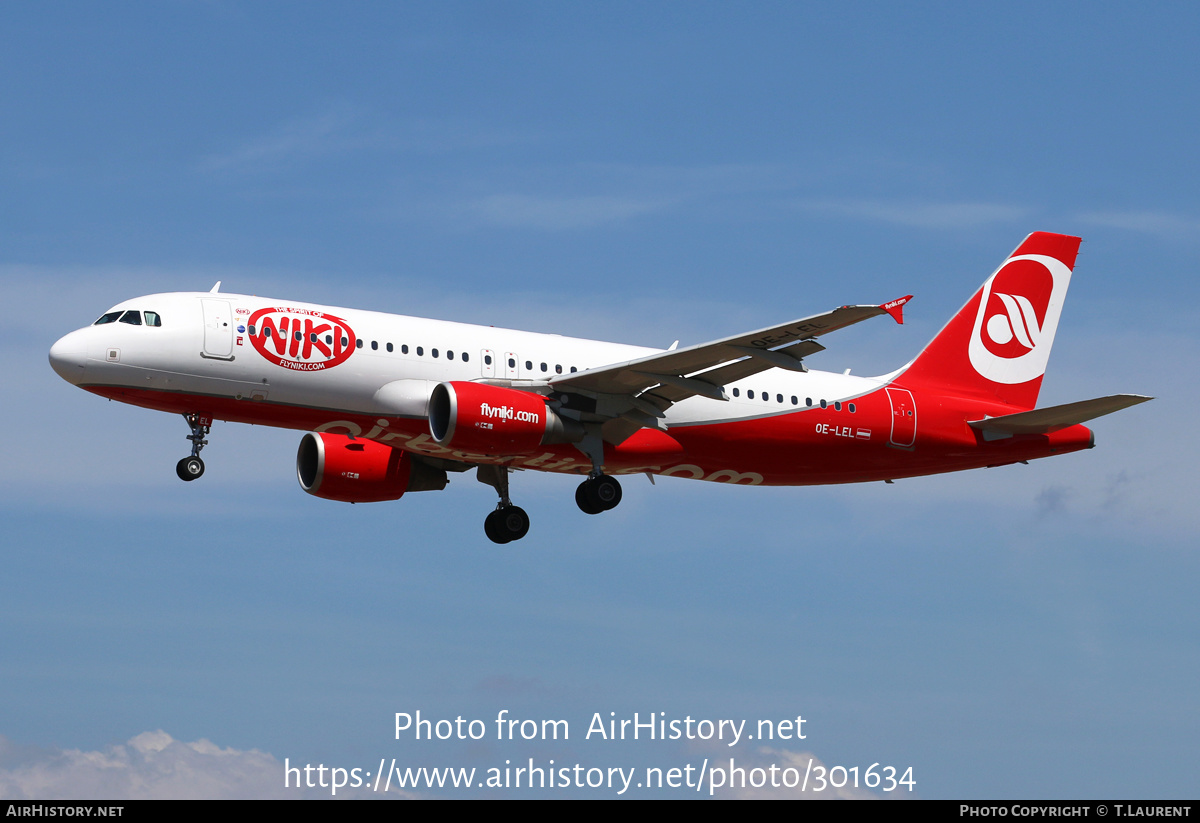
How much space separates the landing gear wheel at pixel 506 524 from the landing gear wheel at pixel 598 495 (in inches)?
133

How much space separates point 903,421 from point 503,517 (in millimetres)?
10918

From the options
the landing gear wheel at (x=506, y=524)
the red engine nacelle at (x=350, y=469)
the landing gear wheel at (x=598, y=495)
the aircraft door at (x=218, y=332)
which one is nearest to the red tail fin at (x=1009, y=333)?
the landing gear wheel at (x=598, y=495)

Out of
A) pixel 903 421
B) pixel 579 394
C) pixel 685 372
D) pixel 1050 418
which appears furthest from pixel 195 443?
pixel 1050 418

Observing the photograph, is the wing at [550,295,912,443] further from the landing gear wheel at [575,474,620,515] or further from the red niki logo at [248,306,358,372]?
the red niki logo at [248,306,358,372]

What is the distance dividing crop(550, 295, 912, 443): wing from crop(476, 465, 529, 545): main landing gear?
4558 mm

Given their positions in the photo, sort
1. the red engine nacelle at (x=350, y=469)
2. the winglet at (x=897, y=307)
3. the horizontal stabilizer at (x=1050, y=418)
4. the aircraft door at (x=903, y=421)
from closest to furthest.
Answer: the winglet at (x=897, y=307) → the horizontal stabilizer at (x=1050, y=418) → the red engine nacelle at (x=350, y=469) → the aircraft door at (x=903, y=421)

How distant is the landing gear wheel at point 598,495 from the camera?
120ft

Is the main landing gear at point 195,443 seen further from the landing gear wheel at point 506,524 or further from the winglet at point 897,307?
the winglet at point 897,307

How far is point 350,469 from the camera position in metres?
38.9

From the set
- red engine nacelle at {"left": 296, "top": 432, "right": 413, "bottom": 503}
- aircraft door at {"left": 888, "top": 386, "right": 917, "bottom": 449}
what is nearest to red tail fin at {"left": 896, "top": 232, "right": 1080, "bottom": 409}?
aircraft door at {"left": 888, "top": 386, "right": 917, "bottom": 449}

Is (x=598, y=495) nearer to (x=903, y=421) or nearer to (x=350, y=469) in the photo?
(x=350, y=469)

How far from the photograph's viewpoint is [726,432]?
124 feet

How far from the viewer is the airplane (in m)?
33.2

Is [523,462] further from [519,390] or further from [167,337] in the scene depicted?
[167,337]
